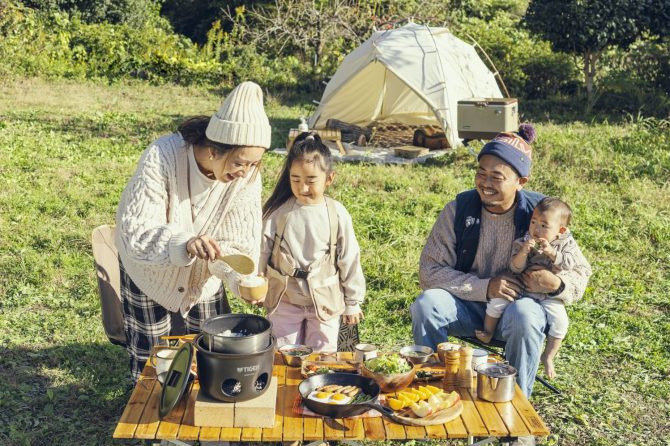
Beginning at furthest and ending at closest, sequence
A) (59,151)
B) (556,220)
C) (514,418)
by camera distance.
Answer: (59,151) → (556,220) → (514,418)

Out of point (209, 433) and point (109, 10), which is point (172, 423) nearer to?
point (209, 433)

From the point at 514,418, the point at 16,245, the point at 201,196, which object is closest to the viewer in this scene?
the point at 514,418

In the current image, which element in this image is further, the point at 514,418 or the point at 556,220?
the point at 556,220

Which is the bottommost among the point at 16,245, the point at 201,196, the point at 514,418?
the point at 16,245

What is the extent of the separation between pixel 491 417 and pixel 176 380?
3.75 ft

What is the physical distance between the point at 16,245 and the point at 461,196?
3.93 meters

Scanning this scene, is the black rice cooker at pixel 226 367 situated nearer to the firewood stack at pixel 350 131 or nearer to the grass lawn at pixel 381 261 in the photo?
the grass lawn at pixel 381 261

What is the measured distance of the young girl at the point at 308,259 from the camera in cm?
396

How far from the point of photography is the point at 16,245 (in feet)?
21.0

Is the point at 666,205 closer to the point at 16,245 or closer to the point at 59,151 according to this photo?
the point at 16,245

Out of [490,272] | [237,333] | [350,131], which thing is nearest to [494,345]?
[490,272]

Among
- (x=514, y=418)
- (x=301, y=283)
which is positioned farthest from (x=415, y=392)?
(x=301, y=283)

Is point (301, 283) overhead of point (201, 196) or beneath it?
beneath

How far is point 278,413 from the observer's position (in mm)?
2891
